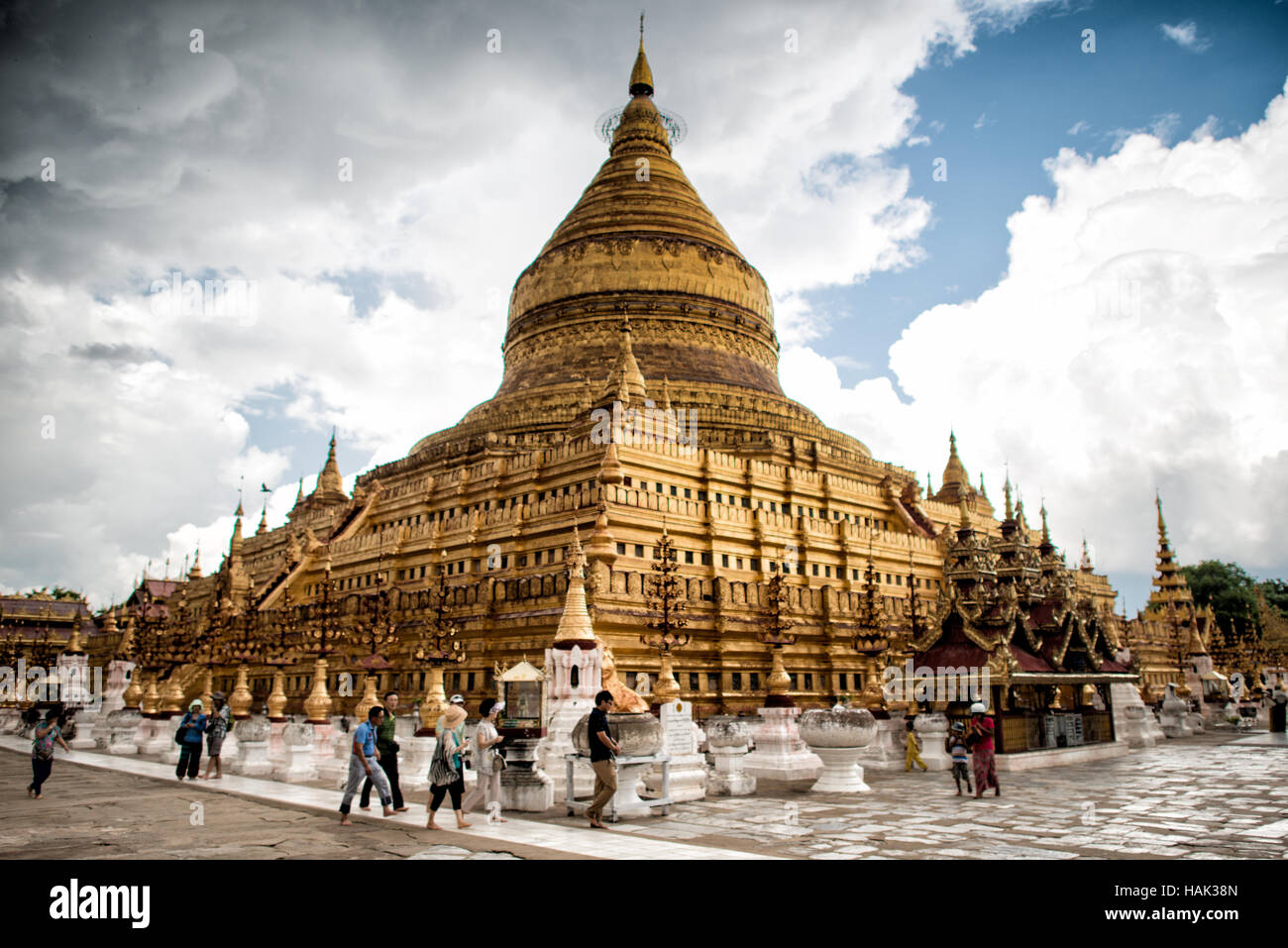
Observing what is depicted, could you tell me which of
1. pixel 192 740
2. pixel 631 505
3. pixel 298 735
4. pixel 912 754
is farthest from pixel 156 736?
pixel 912 754

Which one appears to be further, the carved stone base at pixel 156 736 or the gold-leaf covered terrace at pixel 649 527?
the gold-leaf covered terrace at pixel 649 527

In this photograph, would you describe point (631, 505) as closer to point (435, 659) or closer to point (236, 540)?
point (435, 659)

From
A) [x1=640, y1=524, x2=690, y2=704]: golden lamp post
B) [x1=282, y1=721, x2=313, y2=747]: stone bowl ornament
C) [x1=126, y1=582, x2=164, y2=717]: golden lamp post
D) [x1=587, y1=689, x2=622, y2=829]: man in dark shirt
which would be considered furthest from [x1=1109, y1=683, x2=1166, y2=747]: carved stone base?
[x1=126, y1=582, x2=164, y2=717]: golden lamp post

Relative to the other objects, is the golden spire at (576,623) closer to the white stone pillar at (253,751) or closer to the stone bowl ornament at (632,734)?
the stone bowl ornament at (632,734)

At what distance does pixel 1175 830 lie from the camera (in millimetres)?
12047

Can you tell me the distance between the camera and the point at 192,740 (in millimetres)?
18938

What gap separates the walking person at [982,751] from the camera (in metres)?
15.7

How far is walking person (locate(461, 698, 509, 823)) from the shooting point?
1324 centimetres

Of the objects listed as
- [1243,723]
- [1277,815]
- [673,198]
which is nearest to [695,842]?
[1277,815]

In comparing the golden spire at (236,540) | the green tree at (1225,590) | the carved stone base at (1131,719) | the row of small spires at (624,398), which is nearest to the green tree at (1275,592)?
the green tree at (1225,590)

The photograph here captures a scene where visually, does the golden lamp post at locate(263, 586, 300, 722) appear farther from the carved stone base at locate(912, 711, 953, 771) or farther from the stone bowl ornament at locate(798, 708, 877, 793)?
the carved stone base at locate(912, 711, 953, 771)

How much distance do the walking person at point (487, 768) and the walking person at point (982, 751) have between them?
26.0ft
